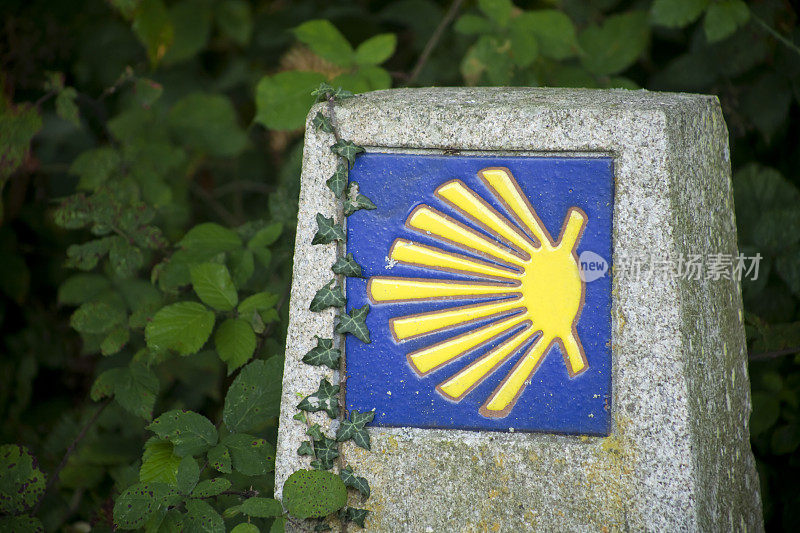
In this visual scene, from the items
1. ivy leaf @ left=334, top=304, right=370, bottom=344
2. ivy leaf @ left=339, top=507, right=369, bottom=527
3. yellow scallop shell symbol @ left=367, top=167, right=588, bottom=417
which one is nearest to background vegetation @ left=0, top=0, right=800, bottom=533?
ivy leaf @ left=339, top=507, right=369, bottom=527

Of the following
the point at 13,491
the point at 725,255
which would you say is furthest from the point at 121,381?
the point at 725,255

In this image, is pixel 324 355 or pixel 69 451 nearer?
pixel 324 355

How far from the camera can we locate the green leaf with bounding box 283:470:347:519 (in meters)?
1.22

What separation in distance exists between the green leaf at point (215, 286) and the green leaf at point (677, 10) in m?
1.31

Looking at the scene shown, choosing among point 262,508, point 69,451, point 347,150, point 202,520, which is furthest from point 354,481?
point 69,451

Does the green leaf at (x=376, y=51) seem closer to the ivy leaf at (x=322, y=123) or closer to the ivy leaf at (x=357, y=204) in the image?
the ivy leaf at (x=322, y=123)

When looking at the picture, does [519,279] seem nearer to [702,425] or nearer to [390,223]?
[390,223]

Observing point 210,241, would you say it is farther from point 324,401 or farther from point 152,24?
point 152,24

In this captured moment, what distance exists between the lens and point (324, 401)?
1.32 meters

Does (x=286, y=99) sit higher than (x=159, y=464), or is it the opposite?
(x=286, y=99)

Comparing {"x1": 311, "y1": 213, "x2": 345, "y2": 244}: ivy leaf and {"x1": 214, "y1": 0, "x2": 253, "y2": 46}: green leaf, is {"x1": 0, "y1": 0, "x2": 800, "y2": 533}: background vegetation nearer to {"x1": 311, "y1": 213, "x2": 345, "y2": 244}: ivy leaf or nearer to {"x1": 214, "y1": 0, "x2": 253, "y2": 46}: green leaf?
{"x1": 214, "y1": 0, "x2": 253, "y2": 46}: green leaf

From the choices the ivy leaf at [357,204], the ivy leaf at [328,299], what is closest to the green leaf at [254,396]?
Answer: the ivy leaf at [328,299]

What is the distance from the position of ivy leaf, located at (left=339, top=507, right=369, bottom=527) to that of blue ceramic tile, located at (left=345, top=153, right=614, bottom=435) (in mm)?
169

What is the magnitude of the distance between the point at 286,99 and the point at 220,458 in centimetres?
93
